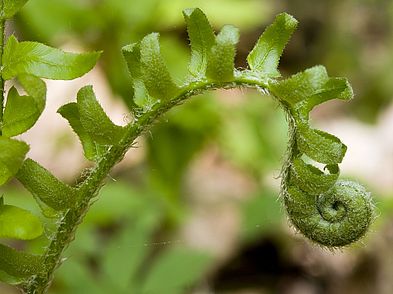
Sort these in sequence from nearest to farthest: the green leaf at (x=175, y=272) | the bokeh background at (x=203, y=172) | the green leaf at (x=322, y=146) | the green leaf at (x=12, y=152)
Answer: the green leaf at (x=12, y=152) < the green leaf at (x=322, y=146) < the green leaf at (x=175, y=272) < the bokeh background at (x=203, y=172)

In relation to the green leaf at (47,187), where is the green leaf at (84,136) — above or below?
above

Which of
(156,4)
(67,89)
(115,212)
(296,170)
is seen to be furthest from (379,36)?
(296,170)

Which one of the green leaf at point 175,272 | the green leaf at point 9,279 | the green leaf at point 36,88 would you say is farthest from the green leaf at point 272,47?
the green leaf at point 175,272

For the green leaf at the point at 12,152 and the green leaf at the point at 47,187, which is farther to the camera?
the green leaf at the point at 47,187

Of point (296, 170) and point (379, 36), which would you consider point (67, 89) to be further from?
point (296, 170)

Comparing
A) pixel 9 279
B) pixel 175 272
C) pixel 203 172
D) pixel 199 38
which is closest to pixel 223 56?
pixel 199 38

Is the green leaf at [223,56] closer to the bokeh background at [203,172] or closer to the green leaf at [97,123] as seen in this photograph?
the green leaf at [97,123]
